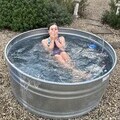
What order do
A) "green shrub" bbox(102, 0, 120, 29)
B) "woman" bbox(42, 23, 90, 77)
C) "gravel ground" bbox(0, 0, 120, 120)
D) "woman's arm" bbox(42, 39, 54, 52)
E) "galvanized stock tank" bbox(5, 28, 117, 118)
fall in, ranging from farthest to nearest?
1. "green shrub" bbox(102, 0, 120, 29)
2. "woman's arm" bbox(42, 39, 54, 52)
3. "woman" bbox(42, 23, 90, 77)
4. "gravel ground" bbox(0, 0, 120, 120)
5. "galvanized stock tank" bbox(5, 28, 117, 118)

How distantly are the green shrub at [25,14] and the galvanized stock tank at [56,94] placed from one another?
1953 mm

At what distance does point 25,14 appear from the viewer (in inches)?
227

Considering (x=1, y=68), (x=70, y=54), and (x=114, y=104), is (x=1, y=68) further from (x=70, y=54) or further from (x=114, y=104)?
(x=114, y=104)

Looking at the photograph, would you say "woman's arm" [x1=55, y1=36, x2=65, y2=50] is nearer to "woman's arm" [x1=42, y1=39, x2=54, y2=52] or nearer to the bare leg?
"woman's arm" [x1=42, y1=39, x2=54, y2=52]

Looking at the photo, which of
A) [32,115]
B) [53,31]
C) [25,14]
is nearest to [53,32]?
[53,31]

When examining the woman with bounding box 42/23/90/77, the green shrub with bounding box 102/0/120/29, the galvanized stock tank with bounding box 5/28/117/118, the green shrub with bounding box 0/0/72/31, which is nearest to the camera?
the galvanized stock tank with bounding box 5/28/117/118

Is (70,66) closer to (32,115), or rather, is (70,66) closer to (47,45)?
(47,45)

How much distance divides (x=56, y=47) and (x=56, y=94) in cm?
147

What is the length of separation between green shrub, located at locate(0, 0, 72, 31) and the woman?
0.92 m

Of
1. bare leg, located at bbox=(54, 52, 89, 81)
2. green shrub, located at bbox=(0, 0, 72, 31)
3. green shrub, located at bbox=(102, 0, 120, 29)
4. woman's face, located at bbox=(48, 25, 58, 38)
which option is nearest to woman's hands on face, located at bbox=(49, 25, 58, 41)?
woman's face, located at bbox=(48, 25, 58, 38)

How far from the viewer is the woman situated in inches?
183

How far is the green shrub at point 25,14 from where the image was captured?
577 cm

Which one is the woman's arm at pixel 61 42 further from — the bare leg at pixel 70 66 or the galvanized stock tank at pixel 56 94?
the galvanized stock tank at pixel 56 94

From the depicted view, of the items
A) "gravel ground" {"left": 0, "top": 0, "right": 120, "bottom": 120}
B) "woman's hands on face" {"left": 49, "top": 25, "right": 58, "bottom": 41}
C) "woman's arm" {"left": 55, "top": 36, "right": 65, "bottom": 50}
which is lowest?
"gravel ground" {"left": 0, "top": 0, "right": 120, "bottom": 120}
